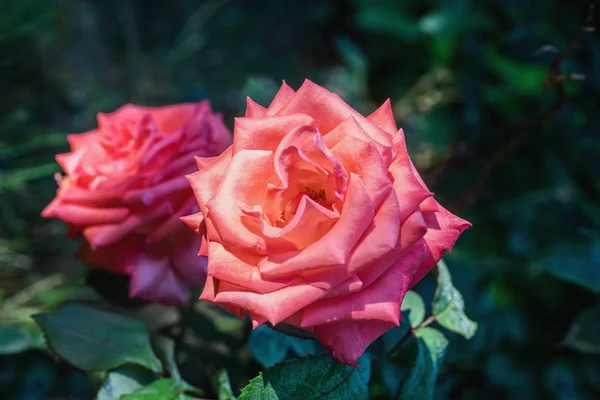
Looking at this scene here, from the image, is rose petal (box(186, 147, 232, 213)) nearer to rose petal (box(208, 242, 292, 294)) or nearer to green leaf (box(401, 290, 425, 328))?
rose petal (box(208, 242, 292, 294))

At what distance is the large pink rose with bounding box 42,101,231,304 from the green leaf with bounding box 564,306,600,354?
507 mm

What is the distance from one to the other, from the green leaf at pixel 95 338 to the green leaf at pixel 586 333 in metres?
0.54

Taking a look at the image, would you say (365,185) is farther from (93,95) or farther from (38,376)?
(93,95)

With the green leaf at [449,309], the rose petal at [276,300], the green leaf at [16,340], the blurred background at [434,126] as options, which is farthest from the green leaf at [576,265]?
the green leaf at [16,340]

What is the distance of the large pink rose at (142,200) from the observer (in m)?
0.58

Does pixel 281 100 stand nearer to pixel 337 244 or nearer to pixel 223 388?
pixel 337 244

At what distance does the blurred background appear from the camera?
2.65ft

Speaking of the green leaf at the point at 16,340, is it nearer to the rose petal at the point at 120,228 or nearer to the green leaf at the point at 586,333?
the rose petal at the point at 120,228

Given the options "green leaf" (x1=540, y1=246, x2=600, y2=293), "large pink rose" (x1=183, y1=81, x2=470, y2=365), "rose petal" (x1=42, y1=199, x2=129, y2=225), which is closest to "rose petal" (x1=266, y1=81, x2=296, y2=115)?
"large pink rose" (x1=183, y1=81, x2=470, y2=365)

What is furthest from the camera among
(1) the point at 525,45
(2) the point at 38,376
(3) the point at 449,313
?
(1) the point at 525,45

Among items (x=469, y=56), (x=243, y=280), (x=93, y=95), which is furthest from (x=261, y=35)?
(x=243, y=280)

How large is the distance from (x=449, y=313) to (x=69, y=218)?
42 centimetres

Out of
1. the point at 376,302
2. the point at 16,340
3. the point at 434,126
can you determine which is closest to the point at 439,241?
the point at 376,302

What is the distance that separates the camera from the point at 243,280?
38 cm
